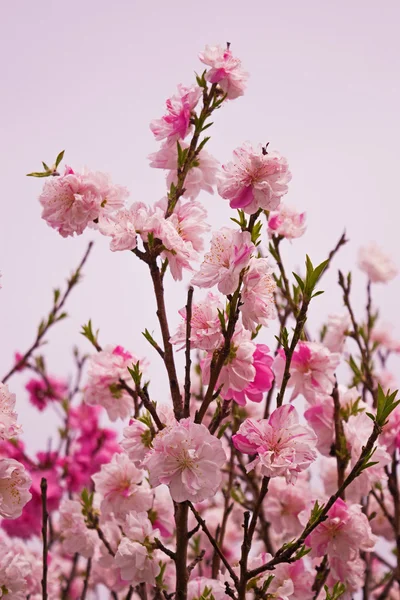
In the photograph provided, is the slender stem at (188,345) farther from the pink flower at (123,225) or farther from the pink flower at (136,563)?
the pink flower at (136,563)

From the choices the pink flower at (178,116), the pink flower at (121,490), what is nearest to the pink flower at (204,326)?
the pink flower at (178,116)

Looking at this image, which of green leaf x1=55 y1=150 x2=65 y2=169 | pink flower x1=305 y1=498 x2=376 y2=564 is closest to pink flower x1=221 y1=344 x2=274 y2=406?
pink flower x1=305 y1=498 x2=376 y2=564

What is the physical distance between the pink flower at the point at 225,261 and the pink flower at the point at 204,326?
3.0 inches

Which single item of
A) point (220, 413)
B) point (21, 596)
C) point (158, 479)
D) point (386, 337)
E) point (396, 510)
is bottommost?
point (21, 596)

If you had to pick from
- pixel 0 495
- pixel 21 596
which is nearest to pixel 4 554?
pixel 21 596

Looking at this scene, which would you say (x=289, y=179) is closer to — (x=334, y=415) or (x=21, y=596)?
(x=334, y=415)

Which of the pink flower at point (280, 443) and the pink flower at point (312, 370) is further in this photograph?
the pink flower at point (312, 370)

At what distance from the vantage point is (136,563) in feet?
4.00

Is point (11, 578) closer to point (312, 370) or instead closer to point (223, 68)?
point (312, 370)

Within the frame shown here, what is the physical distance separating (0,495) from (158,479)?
284 millimetres

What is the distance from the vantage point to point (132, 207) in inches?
47.2

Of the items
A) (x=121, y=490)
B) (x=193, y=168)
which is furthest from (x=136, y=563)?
(x=193, y=168)

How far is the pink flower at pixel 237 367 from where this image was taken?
1119 mm

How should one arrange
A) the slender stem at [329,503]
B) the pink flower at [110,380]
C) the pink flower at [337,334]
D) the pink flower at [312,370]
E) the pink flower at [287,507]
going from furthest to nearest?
the pink flower at [337,334], the pink flower at [287,507], the pink flower at [110,380], the pink flower at [312,370], the slender stem at [329,503]
